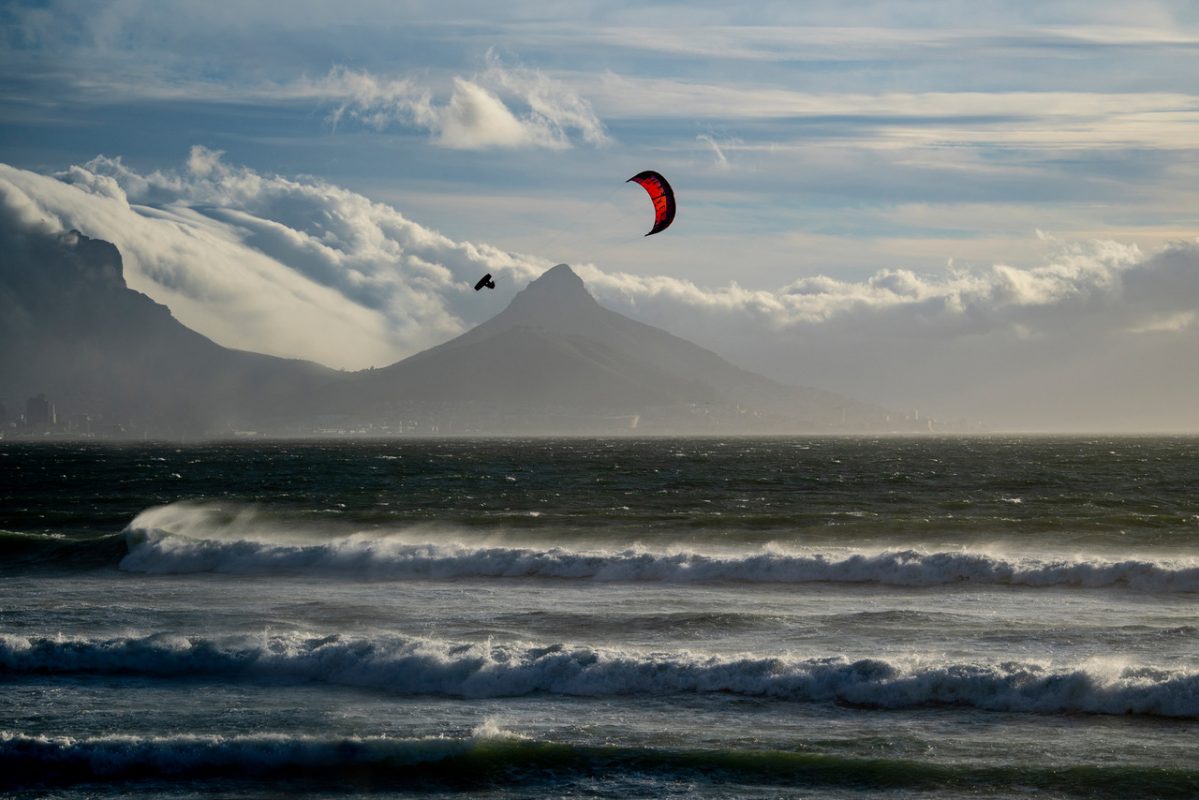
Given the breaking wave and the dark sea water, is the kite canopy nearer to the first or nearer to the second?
the dark sea water

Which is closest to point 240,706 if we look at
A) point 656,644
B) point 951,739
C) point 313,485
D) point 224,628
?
point 224,628

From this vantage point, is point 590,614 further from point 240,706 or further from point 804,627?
point 240,706

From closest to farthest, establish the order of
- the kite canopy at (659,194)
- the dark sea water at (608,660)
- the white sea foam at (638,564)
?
the dark sea water at (608,660) → the white sea foam at (638,564) → the kite canopy at (659,194)

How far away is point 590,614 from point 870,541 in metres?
15.7

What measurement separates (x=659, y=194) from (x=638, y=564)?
14139 mm

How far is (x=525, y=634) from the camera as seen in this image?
23906 mm

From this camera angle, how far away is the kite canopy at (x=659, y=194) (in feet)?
132

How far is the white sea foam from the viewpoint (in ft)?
103

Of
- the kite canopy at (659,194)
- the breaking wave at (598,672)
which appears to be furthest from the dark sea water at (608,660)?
the kite canopy at (659,194)

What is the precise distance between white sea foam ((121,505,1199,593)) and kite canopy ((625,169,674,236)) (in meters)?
11.3

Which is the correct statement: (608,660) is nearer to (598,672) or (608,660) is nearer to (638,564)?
(598,672)

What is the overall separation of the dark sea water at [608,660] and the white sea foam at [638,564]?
11 centimetres

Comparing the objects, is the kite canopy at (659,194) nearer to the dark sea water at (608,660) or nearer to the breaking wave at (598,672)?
the dark sea water at (608,660)

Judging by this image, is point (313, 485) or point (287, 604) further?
point (313, 485)
